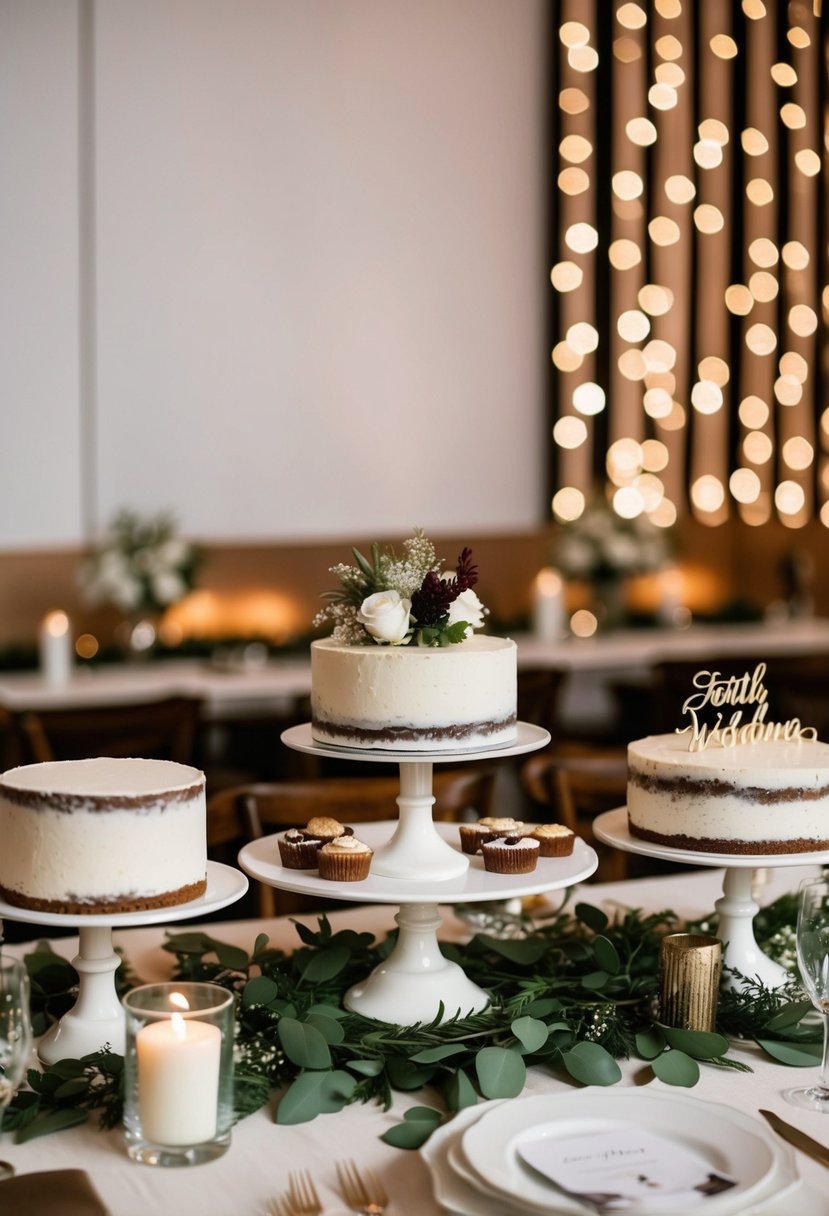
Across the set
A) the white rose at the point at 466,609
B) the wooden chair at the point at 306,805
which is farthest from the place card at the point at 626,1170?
the wooden chair at the point at 306,805

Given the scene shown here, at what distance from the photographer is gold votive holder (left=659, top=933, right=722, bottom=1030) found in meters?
1.62

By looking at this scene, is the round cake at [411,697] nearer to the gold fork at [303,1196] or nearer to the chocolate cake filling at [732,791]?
the chocolate cake filling at [732,791]

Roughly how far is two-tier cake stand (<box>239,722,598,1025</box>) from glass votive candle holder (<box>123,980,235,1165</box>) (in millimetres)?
290

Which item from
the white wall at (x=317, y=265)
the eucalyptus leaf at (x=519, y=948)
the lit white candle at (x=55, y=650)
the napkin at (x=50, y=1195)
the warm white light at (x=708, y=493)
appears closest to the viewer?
the napkin at (x=50, y=1195)

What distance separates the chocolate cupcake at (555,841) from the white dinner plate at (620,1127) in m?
0.39

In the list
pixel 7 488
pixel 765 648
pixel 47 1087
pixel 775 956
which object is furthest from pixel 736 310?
pixel 47 1087

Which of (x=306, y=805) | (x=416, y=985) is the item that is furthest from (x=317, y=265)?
(x=416, y=985)

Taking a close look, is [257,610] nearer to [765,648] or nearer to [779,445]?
[765,648]

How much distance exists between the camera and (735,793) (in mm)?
1736

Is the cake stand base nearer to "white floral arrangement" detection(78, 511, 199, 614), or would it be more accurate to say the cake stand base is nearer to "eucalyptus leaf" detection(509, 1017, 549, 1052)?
"eucalyptus leaf" detection(509, 1017, 549, 1052)

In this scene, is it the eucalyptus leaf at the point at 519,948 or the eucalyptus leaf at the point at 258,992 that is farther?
the eucalyptus leaf at the point at 519,948

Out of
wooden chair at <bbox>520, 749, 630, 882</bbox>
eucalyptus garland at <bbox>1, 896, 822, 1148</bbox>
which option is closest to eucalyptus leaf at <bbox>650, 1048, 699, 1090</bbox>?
eucalyptus garland at <bbox>1, 896, 822, 1148</bbox>

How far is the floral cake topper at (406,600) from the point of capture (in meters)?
1.72

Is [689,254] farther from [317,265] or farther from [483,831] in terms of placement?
[483,831]
